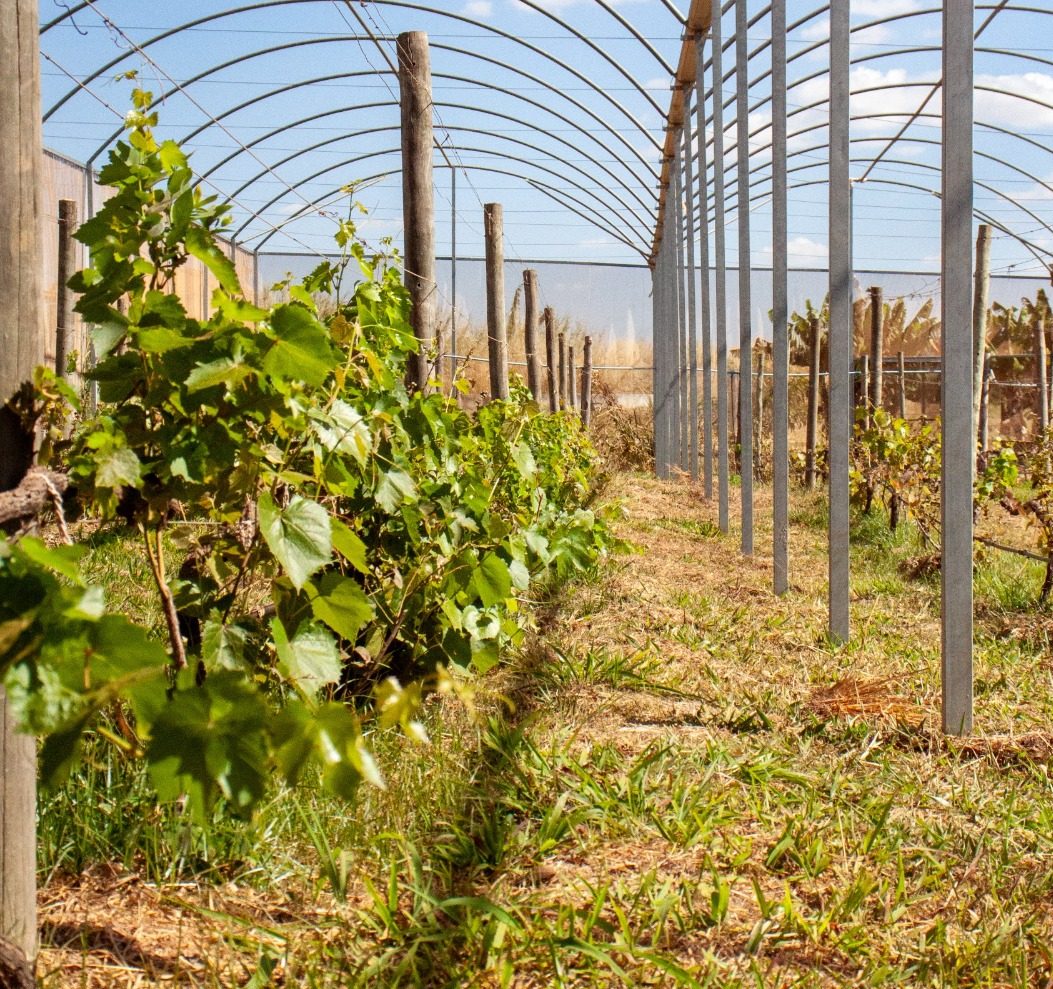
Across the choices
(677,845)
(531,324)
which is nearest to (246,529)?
(677,845)

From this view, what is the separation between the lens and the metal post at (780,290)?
546cm

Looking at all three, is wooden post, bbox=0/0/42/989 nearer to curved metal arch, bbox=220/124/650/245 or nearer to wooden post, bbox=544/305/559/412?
wooden post, bbox=544/305/559/412

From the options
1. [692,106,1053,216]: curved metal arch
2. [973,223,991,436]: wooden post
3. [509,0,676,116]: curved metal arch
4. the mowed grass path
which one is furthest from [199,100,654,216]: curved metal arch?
the mowed grass path

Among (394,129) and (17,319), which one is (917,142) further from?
(17,319)

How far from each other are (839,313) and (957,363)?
4.12ft

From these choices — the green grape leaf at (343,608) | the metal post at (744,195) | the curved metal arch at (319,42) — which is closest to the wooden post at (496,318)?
the metal post at (744,195)

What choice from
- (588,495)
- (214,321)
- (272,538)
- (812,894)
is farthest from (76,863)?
(588,495)

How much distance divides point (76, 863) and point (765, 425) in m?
20.2

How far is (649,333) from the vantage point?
94.5 ft

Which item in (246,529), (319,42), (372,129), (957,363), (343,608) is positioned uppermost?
(319,42)

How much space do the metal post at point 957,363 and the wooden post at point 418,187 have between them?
237 cm

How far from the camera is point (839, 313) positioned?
180 inches

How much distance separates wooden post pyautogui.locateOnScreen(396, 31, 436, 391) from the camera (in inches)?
201

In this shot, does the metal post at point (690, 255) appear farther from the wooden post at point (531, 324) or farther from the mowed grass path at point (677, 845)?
the mowed grass path at point (677, 845)
